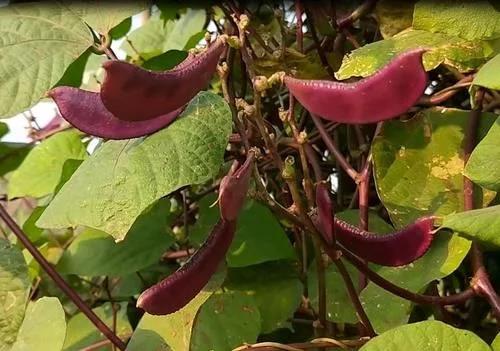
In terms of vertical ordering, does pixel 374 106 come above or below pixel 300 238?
above

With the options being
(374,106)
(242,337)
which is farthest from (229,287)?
(374,106)

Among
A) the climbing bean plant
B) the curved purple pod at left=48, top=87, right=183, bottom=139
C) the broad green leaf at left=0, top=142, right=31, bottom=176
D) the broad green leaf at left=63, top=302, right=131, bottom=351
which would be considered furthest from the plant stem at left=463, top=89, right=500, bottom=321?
the broad green leaf at left=0, top=142, right=31, bottom=176

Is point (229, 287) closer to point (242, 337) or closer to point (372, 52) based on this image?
point (242, 337)

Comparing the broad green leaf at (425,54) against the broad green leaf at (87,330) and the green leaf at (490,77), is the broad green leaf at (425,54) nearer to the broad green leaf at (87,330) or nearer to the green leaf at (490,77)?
the green leaf at (490,77)

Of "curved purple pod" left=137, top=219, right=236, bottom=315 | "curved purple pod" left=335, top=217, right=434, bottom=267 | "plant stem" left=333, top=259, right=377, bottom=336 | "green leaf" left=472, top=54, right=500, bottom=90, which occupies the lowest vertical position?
"plant stem" left=333, top=259, right=377, bottom=336

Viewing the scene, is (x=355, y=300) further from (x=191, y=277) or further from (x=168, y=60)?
(x=168, y=60)

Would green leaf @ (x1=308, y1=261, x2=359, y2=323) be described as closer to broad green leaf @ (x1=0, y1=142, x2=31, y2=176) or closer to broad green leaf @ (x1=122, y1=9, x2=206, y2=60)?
broad green leaf @ (x1=122, y1=9, x2=206, y2=60)

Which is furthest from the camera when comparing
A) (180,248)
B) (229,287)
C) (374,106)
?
(180,248)

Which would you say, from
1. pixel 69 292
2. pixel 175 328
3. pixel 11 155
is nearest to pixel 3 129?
Result: pixel 11 155
